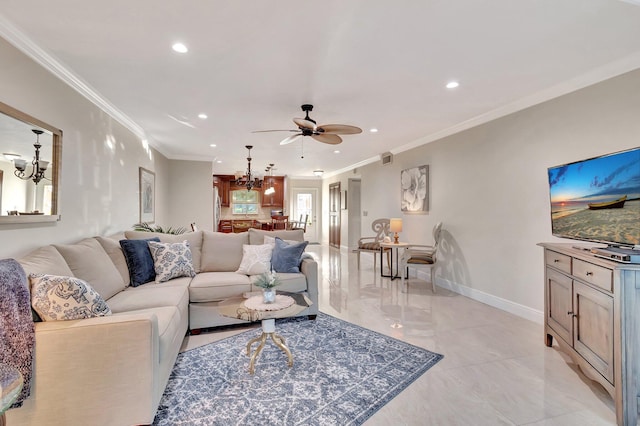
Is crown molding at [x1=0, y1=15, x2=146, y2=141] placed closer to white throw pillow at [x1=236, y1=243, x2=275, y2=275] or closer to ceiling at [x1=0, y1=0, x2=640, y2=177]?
ceiling at [x1=0, y1=0, x2=640, y2=177]

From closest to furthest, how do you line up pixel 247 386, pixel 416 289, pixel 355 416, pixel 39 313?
pixel 39 313 < pixel 355 416 < pixel 247 386 < pixel 416 289

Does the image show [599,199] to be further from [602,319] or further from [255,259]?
[255,259]

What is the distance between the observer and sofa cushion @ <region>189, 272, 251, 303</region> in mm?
3033

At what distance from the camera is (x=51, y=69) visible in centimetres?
A: 251

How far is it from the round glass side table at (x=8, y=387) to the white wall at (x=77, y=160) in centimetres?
135

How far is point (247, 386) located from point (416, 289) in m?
3.30

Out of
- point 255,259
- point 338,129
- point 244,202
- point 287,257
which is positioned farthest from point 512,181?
point 244,202

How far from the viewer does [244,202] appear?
10781 millimetres

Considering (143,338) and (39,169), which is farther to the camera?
(39,169)

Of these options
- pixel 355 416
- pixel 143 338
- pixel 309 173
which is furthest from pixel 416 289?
pixel 309 173

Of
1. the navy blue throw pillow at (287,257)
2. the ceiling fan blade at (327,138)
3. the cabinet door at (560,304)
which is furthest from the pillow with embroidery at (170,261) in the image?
the cabinet door at (560,304)

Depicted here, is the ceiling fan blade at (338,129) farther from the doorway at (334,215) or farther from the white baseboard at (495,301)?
the doorway at (334,215)

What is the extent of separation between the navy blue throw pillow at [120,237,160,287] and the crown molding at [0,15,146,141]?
1.57 m

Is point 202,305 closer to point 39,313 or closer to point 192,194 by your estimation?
point 39,313
